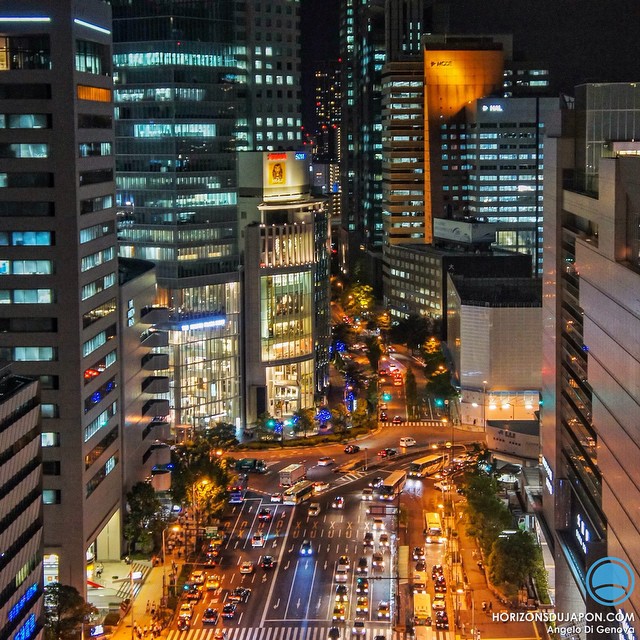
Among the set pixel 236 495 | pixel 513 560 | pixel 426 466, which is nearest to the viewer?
pixel 513 560

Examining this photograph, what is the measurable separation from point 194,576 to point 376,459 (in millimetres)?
35085

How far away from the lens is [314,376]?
134m

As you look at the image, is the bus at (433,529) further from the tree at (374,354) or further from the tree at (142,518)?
the tree at (374,354)

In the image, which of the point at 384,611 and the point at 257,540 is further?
Result: the point at 257,540

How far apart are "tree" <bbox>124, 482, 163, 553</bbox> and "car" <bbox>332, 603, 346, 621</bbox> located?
15546 mm

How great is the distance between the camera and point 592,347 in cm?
6594

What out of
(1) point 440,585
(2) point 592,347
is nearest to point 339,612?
(1) point 440,585

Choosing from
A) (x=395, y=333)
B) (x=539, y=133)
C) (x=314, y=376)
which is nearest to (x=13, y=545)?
(x=314, y=376)

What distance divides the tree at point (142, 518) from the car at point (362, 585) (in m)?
14.7

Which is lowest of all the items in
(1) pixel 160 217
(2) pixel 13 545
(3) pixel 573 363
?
(2) pixel 13 545

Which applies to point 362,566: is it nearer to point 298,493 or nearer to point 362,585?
point 362,585

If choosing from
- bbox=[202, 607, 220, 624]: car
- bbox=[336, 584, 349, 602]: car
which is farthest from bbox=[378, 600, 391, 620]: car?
bbox=[202, 607, 220, 624]: car

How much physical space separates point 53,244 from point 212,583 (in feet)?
80.4

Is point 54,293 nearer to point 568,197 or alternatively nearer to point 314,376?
point 568,197
